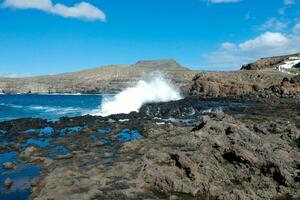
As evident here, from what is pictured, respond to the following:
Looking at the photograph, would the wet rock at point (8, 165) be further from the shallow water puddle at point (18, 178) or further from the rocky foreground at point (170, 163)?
the rocky foreground at point (170, 163)

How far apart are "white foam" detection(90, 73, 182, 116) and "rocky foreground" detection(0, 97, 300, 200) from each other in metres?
26.3

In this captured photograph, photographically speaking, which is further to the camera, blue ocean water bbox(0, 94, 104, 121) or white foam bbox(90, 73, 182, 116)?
white foam bbox(90, 73, 182, 116)

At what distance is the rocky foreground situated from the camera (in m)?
14.2

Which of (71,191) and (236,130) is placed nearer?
(71,191)

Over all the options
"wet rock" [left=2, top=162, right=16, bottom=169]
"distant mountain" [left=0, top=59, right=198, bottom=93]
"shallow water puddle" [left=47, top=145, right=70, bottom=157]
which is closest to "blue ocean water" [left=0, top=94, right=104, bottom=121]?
"shallow water puddle" [left=47, top=145, right=70, bottom=157]

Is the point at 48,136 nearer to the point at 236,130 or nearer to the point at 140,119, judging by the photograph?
the point at 140,119

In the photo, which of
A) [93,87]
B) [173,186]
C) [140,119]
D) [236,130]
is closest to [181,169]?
[173,186]

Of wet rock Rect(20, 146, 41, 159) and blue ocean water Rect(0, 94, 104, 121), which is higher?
wet rock Rect(20, 146, 41, 159)

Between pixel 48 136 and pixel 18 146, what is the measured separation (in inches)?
156

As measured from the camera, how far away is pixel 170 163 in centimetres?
1650

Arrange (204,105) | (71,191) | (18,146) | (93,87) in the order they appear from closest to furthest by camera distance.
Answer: (71,191) < (18,146) < (204,105) < (93,87)

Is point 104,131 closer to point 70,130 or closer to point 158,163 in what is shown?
point 70,130

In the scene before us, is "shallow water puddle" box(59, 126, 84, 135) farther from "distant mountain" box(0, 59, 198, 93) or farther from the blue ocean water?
"distant mountain" box(0, 59, 198, 93)

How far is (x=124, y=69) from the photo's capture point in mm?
188875
